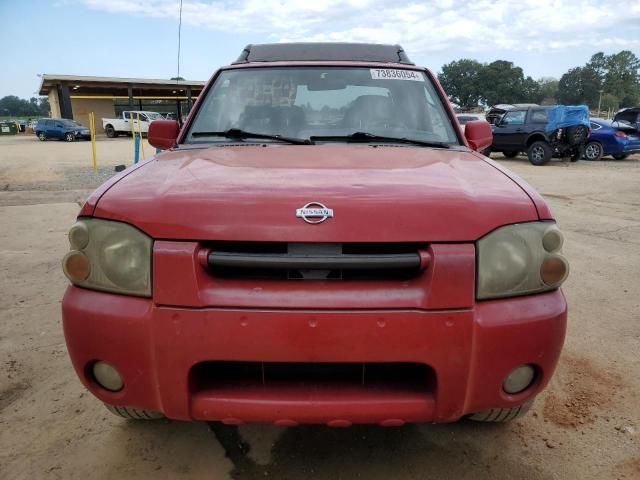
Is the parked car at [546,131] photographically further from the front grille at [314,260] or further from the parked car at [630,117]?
the front grille at [314,260]

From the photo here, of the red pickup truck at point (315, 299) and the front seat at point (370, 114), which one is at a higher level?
the front seat at point (370, 114)

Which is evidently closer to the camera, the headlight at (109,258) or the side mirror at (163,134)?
the headlight at (109,258)

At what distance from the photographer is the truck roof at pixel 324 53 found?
11.2 feet

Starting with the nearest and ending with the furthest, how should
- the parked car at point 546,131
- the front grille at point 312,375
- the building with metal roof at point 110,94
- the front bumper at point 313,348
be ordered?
the front bumper at point 313,348, the front grille at point 312,375, the parked car at point 546,131, the building with metal roof at point 110,94

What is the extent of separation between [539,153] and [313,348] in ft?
51.0

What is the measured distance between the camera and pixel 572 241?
5934mm

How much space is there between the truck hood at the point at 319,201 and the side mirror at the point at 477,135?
92cm

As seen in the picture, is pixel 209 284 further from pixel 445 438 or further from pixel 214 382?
pixel 445 438

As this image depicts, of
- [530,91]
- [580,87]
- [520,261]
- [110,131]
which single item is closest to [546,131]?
[520,261]

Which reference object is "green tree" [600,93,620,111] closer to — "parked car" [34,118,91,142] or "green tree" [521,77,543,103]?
"green tree" [521,77,543,103]

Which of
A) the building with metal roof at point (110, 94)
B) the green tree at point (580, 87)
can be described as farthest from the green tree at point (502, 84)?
the building with metal roof at point (110, 94)

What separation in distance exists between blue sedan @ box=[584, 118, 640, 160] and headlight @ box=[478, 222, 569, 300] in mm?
16898

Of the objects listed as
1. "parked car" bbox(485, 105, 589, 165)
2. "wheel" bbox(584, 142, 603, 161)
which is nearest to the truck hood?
"parked car" bbox(485, 105, 589, 165)

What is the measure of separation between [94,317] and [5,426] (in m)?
1.20
